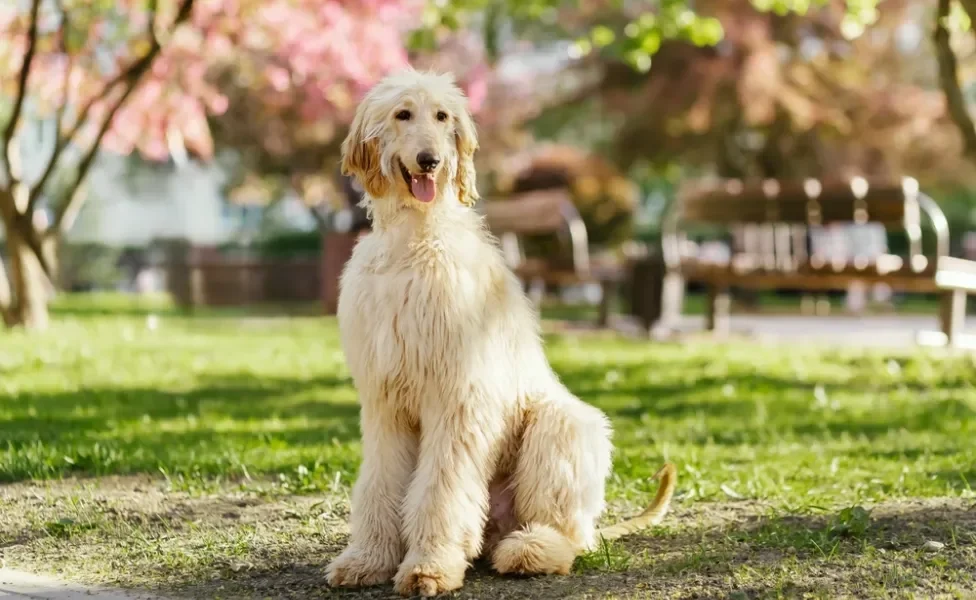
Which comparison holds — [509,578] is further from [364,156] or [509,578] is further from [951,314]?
[951,314]

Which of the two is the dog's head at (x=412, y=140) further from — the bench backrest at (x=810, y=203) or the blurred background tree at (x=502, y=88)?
the bench backrest at (x=810, y=203)

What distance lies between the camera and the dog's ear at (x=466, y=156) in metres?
3.67

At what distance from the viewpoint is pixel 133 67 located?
10617 mm

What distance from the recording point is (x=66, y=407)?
6.97m

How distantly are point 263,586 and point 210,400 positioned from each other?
405 centimetres

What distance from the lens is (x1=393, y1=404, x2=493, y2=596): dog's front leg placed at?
3.47m

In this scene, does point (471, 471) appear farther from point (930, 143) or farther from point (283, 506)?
point (930, 143)

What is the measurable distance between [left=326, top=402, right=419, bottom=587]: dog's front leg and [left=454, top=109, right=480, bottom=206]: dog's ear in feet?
2.61

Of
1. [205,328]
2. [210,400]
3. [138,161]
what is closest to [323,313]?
[205,328]

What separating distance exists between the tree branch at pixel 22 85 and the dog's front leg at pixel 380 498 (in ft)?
26.2

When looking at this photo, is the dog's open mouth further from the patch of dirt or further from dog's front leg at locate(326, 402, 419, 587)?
the patch of dirt

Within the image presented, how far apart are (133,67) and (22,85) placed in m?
1.06

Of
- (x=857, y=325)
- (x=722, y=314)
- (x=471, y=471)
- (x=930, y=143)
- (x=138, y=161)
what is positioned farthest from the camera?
(x=138, y=161)

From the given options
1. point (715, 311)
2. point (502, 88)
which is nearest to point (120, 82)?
point (715, 311)
